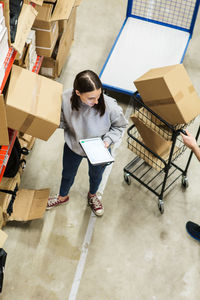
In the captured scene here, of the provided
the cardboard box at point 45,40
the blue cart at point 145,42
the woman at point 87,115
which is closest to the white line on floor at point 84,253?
the woman at point 87,115

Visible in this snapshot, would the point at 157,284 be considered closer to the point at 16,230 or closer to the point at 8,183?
the point at 16,230

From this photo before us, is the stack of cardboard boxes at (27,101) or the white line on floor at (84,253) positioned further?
the white line on floor at (84,253)

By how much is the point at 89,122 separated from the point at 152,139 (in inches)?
34.2

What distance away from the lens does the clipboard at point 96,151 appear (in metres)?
3.34

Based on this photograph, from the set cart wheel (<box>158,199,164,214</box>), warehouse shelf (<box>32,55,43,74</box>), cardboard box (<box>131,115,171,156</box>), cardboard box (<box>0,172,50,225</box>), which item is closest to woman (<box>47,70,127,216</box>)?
cardboard box (<box>131,115,171,156</box>)

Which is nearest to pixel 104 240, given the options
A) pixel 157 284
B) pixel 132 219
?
pixel 132 219

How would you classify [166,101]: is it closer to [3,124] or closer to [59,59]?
[3,124]

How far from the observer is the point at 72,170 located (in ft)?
12.9

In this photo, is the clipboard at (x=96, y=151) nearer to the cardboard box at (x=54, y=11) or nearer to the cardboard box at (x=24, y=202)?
the cardboard box at (x=24, y=202)

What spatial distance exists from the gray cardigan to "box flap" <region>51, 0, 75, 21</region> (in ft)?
4.97

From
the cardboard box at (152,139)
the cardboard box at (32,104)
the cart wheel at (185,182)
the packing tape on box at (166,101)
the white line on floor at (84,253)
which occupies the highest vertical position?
the packing tape on box at (166,101)

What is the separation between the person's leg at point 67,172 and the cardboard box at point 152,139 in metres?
0.66

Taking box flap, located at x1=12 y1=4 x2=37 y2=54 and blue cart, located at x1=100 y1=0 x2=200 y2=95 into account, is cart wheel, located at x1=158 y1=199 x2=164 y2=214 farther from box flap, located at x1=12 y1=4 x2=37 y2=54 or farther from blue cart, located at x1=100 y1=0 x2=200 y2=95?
box flap, located at x1=12 y1=4 x2=37 y2=54

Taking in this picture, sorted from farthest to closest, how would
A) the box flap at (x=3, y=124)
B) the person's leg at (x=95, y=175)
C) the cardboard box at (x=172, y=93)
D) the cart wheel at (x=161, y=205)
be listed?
1. the cart wheel at (x=161, y=205)
2. the person's leg at (x=95, y=175)
3. the cardboard box at (x=172, y=93)
4. the box flap at (x=3, y=124)
